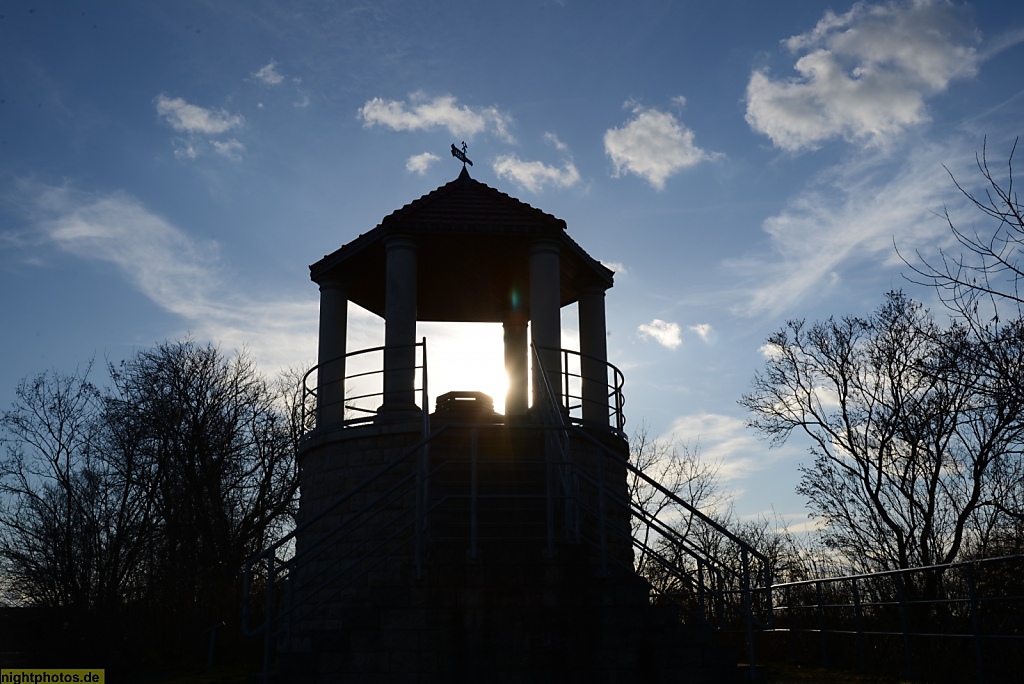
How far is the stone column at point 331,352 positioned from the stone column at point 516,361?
266cm

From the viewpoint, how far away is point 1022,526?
13.5 meters

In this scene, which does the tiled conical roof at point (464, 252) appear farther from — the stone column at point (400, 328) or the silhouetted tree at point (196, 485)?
the silhouetted tree at point (196, 485)

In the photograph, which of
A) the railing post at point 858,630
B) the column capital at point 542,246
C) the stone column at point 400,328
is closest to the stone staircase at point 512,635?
the railing post at point 858,630

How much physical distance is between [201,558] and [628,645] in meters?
19.9

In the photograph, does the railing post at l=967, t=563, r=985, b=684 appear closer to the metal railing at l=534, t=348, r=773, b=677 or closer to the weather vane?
the metal railing at l=534, t=348, r=773, b=677

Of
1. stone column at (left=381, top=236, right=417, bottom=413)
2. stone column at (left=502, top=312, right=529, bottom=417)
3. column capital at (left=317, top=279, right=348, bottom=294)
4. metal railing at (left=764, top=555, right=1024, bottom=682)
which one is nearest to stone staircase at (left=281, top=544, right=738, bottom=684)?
metal railing at (left=764, top=555, right=1024, bottom=682)

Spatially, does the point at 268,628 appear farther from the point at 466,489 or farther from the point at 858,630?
the point at 858,630

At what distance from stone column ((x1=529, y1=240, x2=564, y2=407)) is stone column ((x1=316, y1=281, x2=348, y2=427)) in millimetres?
2966

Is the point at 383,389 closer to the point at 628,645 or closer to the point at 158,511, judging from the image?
the point at 628,645

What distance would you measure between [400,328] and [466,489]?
10.2 feet

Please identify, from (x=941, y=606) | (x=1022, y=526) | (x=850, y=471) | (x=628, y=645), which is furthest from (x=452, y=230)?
(x=850, y=471)

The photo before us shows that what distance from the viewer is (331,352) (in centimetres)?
1370

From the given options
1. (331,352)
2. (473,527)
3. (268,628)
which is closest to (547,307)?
(331,352)

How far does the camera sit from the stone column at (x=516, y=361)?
1444cm
